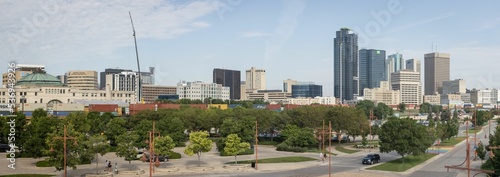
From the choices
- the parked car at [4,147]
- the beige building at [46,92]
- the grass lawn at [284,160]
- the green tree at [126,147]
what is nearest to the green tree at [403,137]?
the grass lawn at [284,160]

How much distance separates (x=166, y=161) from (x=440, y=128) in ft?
157

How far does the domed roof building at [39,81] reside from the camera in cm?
14400

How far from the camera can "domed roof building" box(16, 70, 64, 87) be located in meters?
144

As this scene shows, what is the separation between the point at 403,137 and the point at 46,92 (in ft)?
361

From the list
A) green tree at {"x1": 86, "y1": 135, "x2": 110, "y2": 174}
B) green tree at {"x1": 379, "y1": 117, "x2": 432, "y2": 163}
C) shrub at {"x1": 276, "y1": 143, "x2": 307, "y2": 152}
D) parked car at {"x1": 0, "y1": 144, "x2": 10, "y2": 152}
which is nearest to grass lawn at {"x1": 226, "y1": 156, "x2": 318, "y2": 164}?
shrub at {"x1": 276, "y1": 143, "x2": 307, "y2": 152}

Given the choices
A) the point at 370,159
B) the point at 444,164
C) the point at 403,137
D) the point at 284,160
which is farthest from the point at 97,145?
the point at 444,164

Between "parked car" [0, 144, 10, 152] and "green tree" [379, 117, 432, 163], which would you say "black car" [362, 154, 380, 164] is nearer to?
"green tree" [379, 117, 432, 163]

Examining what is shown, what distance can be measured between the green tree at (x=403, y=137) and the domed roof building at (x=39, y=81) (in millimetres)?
112558

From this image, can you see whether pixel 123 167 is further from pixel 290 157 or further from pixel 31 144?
pixel 290 157

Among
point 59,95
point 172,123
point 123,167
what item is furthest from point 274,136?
point 59,95

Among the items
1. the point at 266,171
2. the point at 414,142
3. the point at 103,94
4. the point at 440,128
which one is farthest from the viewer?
the point at 103,94

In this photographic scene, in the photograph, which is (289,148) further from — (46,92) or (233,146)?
(46,92)

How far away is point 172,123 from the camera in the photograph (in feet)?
246

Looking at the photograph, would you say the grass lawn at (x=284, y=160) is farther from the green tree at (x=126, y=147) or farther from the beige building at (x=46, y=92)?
the beige building at (x=46, y=92)
